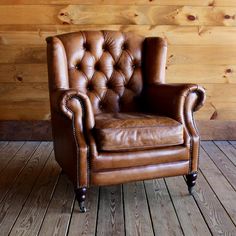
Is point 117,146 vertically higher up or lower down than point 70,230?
higher up

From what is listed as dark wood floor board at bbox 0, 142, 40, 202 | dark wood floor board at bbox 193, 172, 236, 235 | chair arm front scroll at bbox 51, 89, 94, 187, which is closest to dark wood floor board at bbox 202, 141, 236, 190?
dark wood floor board at bbox 193, 172, 236, 235

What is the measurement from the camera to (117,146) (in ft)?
5.74

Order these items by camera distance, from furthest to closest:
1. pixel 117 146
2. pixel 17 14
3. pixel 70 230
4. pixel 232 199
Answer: pixel 17 14, pixel 232 199, pixel 117 146, pixel 70 230

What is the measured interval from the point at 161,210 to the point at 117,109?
2.57 feet

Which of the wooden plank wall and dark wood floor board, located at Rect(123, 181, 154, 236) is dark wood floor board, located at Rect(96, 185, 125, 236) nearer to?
dark wood floor board, located at Rect(123, 181, 154, 236)

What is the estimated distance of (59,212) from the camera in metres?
1.80

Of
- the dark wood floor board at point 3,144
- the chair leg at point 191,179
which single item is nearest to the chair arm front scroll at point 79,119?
the chair leg at point 191,179

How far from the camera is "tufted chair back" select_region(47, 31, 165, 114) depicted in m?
2.19

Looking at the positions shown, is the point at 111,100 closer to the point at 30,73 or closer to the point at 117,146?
the point at 117,146

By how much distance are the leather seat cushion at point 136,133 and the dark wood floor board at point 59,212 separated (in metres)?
0.41

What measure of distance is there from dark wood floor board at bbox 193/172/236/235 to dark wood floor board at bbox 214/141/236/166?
1.91ft

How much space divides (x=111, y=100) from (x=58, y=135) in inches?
18.4

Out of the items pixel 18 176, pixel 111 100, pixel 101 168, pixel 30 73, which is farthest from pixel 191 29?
pixel 18 176

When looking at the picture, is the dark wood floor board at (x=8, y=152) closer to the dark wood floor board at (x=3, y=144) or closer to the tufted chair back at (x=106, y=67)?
the dark wood floor board at (x=3, y=144)
